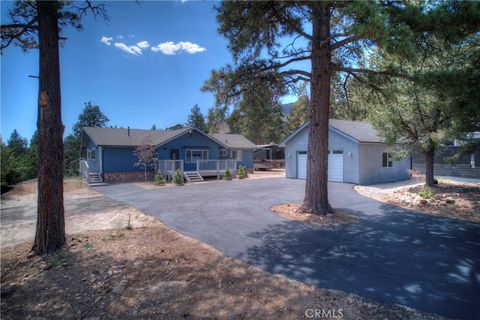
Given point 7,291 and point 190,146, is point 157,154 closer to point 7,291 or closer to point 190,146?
point 190,146

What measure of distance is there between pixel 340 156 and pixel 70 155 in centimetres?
3000

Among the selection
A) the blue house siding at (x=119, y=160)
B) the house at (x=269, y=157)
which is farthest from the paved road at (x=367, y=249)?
the house at (x=269, y=157)

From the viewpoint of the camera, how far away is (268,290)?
390cm

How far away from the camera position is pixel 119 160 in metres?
21.3

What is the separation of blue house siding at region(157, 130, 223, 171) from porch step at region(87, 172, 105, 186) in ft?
15.0

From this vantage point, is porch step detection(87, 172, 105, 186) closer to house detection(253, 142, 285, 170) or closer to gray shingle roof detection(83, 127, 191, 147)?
gray shingle roof detection(83, 127, 191, 147)

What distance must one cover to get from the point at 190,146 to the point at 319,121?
54.0ft

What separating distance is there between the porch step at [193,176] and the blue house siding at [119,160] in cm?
441

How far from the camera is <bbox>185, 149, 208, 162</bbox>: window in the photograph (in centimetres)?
2369

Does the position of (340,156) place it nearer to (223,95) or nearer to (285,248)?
(223,95)

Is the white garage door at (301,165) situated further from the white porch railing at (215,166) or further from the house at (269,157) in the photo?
the house at (269,157)

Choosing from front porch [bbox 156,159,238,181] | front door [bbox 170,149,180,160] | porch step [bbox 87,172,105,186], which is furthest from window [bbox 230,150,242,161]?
porch step [bbox 87,172,105,186]

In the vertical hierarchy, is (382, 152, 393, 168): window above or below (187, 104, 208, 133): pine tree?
below

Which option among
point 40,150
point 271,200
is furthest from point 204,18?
point 271,200
